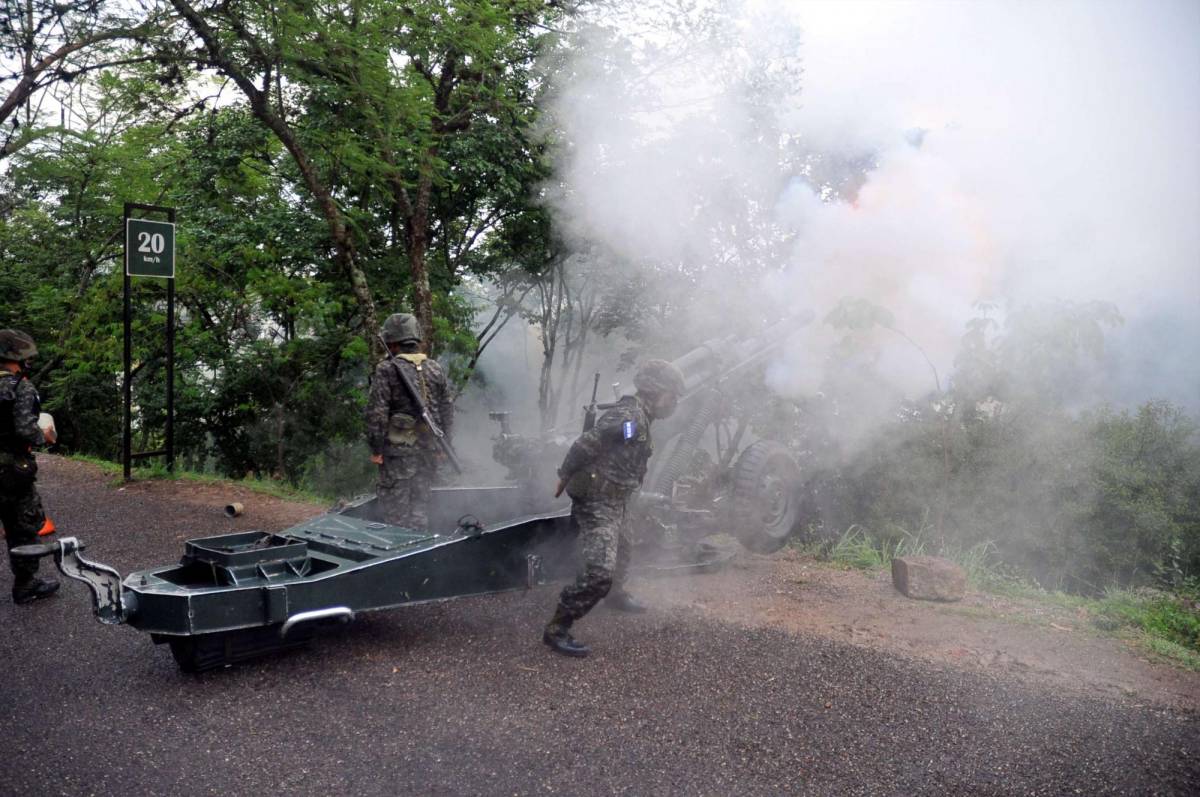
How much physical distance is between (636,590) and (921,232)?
15.1 ft

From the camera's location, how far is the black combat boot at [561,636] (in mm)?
4578

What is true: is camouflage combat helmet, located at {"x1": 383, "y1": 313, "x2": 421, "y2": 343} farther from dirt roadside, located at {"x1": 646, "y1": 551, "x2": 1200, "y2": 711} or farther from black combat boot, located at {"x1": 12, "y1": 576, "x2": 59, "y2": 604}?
black combat boot, located at {"x1": 12, "y1": 576, "x2": 59, "y2": 604}

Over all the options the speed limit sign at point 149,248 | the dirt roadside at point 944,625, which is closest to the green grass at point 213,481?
the speed limit sign at point 149,248

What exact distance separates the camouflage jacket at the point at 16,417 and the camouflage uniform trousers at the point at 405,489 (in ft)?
6.84

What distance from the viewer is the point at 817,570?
21.9 feet

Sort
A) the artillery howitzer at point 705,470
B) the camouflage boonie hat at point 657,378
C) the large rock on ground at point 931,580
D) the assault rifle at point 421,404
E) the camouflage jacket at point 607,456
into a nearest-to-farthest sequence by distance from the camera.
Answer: the camouflage jacket at point 607,456
the camouflage boonie hat at point 657,378
the large rock on ground at point 931,580
the assault rifle at point 421,404
the artillery howitzer at point 705,470

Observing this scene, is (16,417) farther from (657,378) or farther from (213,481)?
(213,481)

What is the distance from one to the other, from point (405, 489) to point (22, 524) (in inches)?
92.1

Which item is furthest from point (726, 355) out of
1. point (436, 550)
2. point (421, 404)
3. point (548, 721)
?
point (548, 721)

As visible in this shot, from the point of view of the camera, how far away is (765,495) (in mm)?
7254

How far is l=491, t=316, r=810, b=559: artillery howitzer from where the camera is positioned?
6289 millimetres

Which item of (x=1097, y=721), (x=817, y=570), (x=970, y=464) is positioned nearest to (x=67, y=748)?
(x=1097, y=721)

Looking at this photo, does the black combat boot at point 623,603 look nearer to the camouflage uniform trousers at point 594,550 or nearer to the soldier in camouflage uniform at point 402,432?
the camouflage uniform trousers at point 594,550

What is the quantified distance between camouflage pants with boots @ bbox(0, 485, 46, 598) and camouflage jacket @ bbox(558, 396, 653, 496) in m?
3.38
